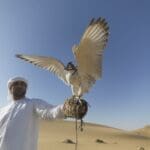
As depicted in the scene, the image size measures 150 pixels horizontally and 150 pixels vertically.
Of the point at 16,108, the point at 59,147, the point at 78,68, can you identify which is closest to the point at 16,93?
the point at 16,108

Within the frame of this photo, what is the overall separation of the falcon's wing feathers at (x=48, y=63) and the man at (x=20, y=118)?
7.08ft

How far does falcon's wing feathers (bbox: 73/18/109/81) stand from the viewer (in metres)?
6.89

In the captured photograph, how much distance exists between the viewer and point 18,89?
531 cm

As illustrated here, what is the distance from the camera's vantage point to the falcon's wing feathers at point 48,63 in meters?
7.67

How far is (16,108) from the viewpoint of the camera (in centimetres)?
544

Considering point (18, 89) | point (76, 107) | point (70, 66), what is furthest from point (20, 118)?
point (70, 66)

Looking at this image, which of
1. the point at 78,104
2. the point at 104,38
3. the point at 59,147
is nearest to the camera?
the point at 78,104

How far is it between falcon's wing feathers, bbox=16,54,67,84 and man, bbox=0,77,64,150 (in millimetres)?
2158

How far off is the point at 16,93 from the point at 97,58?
2131 mm

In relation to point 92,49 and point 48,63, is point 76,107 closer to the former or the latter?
point 92,49

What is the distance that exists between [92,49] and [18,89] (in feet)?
6.52

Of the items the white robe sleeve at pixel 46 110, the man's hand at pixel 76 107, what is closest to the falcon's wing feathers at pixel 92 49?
the white robe sleeve at pixel 46 110

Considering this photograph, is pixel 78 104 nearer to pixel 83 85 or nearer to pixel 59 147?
pixel 83 85

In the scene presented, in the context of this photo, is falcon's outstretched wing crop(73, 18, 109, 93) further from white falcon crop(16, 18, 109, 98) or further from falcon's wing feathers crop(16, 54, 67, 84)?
falcon's wing feathers crop(16, 54, 67, 84)
